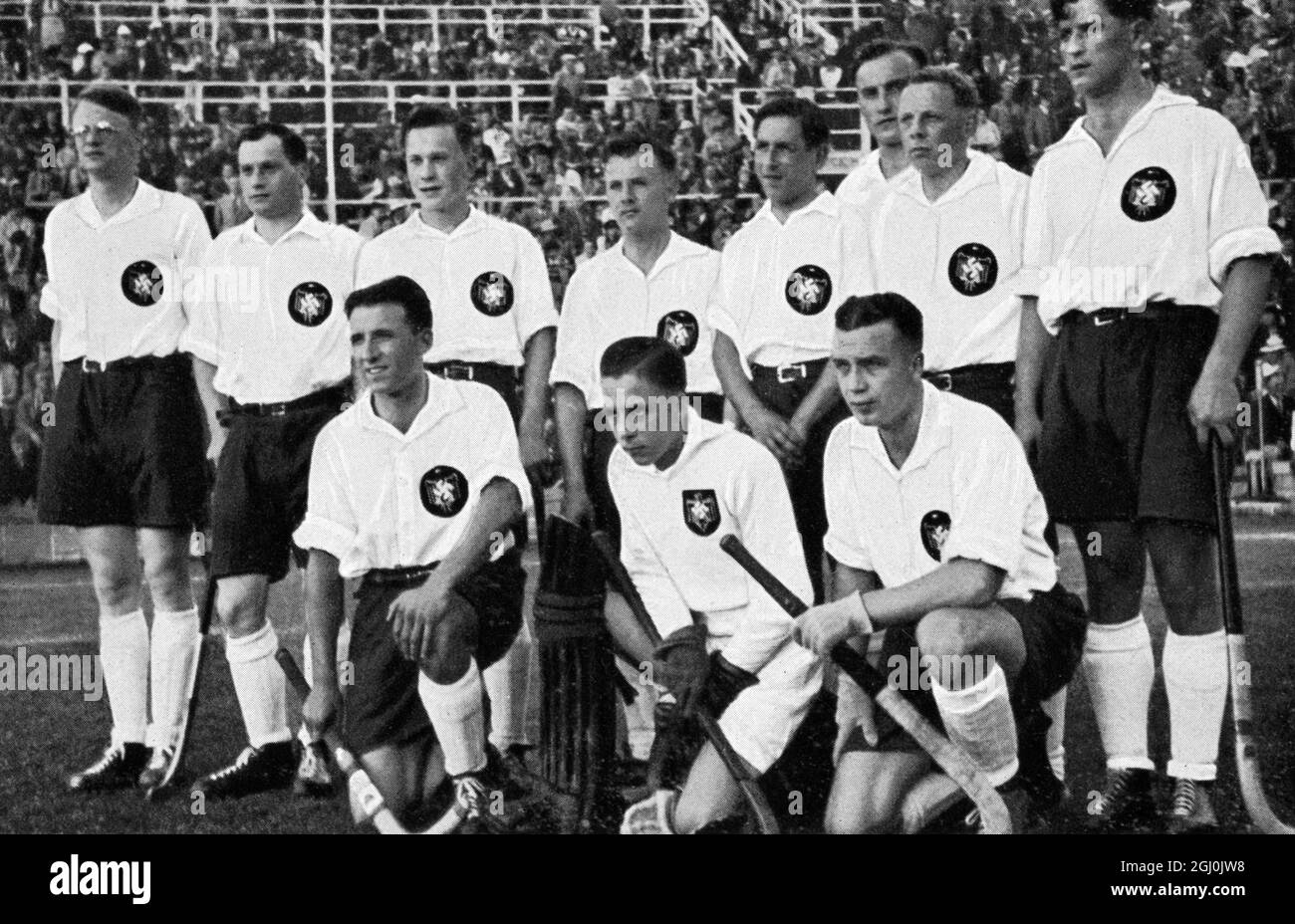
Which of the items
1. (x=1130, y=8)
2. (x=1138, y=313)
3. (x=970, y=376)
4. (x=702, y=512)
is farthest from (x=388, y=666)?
(x=1130, y=8)

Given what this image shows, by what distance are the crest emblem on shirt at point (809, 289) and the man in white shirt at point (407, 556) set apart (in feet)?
2.35

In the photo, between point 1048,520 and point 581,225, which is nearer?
point 1048,520

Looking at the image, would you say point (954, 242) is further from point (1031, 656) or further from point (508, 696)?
point (508, 696)

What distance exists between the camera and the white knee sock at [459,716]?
3.89 metres

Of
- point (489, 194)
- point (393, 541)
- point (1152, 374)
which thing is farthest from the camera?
point (489, 194)

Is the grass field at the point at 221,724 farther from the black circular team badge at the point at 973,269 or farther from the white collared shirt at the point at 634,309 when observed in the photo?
the black circular team badge at the point at 973,269

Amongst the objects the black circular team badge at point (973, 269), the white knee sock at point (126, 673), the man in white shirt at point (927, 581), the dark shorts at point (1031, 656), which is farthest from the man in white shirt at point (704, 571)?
the white knee sock at point (126, 673)

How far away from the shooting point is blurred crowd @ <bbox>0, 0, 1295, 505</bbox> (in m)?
4.17

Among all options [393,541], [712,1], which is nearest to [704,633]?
[393,541]

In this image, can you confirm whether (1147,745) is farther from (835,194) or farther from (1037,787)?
(835,194)

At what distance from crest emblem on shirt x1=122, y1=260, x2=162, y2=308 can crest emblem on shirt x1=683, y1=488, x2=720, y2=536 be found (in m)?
1.36

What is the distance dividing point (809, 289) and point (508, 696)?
1153 mm
